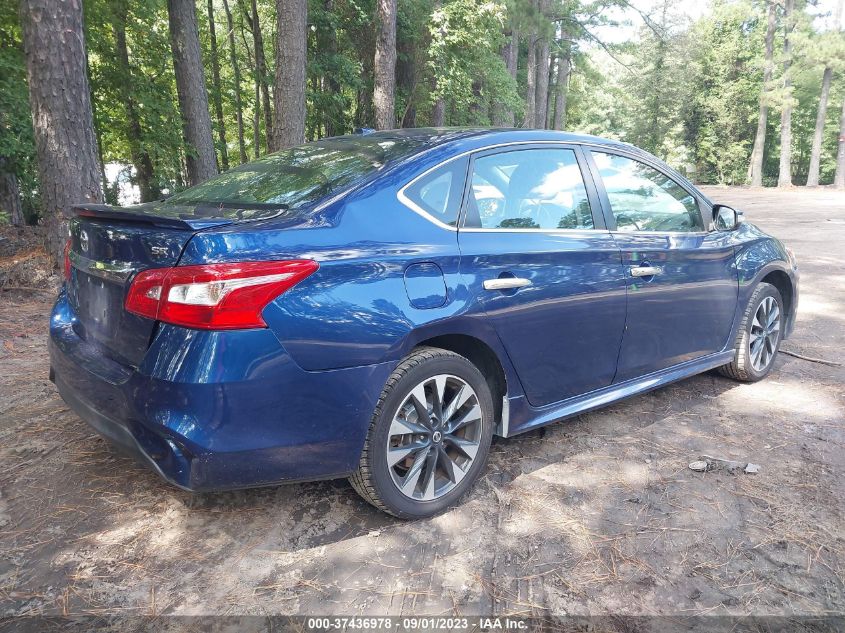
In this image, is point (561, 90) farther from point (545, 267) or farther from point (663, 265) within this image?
point (545, 267)

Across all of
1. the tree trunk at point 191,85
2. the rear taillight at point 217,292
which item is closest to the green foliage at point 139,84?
the tree trunk at point 191,85

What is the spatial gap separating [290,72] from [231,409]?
9.34 meters

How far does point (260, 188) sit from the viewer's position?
2.78 metres

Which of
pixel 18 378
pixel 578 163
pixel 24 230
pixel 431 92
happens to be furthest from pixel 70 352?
pixel 431 92

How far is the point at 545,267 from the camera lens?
2863mm

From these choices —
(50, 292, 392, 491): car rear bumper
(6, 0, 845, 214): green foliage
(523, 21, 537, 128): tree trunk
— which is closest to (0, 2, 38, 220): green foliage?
(6, 0, 845, 214): green foliage

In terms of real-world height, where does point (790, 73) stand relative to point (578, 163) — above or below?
above

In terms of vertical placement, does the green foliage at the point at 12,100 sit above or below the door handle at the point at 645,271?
above

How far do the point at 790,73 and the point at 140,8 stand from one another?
3231cm

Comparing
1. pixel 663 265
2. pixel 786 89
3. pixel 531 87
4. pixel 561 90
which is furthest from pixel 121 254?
pixel 786 89

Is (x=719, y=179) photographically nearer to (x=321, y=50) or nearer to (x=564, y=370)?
(x=321, y=50)

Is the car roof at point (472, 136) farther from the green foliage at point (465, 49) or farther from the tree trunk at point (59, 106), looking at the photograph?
the green foliage at point (465, 49)

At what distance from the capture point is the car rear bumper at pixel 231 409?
2.03m

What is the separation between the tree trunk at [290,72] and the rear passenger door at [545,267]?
26.1 feet
